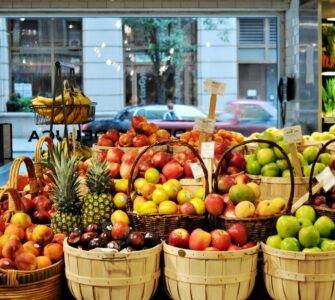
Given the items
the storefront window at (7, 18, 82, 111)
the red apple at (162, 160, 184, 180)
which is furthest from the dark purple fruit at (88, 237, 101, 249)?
the storefront window at (7, 18, 82, 111)

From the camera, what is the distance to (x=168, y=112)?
9984 mm

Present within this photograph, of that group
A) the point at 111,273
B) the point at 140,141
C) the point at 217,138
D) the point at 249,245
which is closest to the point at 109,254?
the point at 111,273

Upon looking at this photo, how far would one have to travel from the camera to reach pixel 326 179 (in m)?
3.16

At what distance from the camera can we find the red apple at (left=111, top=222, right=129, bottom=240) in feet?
9.55

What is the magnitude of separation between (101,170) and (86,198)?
168 mm

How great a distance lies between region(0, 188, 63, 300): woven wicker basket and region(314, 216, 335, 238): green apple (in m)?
1.24

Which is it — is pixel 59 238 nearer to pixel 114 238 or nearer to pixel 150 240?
pixel 114 238

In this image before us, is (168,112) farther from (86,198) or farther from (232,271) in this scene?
(232,271)

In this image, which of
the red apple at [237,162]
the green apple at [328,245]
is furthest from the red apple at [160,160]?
the green apple at [328,245]

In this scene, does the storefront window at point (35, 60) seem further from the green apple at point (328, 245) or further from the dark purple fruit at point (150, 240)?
the green apple at point (328, 245)

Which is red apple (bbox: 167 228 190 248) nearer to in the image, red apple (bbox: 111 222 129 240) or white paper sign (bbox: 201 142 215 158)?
red apple (bbox: 111 222 129 240)

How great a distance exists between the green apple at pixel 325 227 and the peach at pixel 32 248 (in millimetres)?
Result: 1323

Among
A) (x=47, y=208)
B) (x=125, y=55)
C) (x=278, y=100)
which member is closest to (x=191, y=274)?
(x=47, y=208)

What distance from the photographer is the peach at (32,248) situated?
2.96 meters
